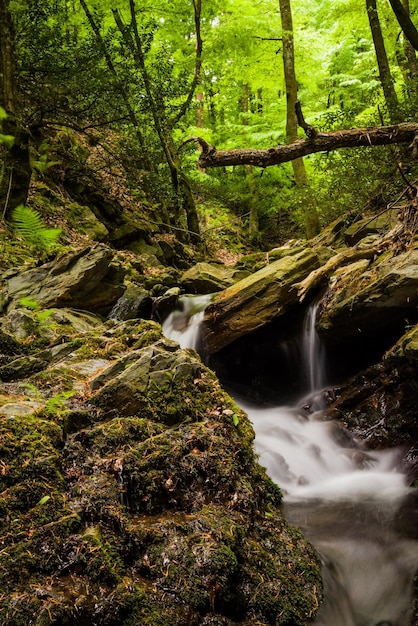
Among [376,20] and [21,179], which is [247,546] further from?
[376,20]

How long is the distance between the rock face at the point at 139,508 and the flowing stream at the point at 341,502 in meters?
0.40

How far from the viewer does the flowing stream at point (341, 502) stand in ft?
9.78

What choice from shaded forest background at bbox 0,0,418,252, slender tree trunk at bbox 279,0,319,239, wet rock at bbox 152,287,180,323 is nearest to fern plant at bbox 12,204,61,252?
shaded forest background at bbox 0,0,418,252

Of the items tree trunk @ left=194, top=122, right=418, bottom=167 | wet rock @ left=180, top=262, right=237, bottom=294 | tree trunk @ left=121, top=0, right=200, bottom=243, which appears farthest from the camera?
tree trunk @ left=121, top=0, right=200, bottom=243

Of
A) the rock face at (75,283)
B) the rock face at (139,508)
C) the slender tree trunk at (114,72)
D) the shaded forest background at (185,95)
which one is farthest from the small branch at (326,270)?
the slender tree trunk at (114,72)

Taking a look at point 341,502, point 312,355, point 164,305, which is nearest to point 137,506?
point 341,502

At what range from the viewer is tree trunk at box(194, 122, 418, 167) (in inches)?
261

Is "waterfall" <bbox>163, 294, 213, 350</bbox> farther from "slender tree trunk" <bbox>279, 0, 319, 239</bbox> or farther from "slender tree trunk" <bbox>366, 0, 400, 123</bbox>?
"slender tree trunk" <bbox>366, 0, 400, 123</bbox>

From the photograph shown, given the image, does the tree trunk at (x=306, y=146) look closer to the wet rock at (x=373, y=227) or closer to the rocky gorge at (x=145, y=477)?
the wet rock at (x=373, y=227)

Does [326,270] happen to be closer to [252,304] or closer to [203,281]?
[252,304]

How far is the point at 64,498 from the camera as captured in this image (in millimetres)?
2400

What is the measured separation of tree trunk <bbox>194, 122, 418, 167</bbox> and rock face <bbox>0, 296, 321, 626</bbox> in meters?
3.98

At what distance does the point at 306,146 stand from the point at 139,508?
6.02 meters

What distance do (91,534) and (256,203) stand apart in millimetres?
16986
